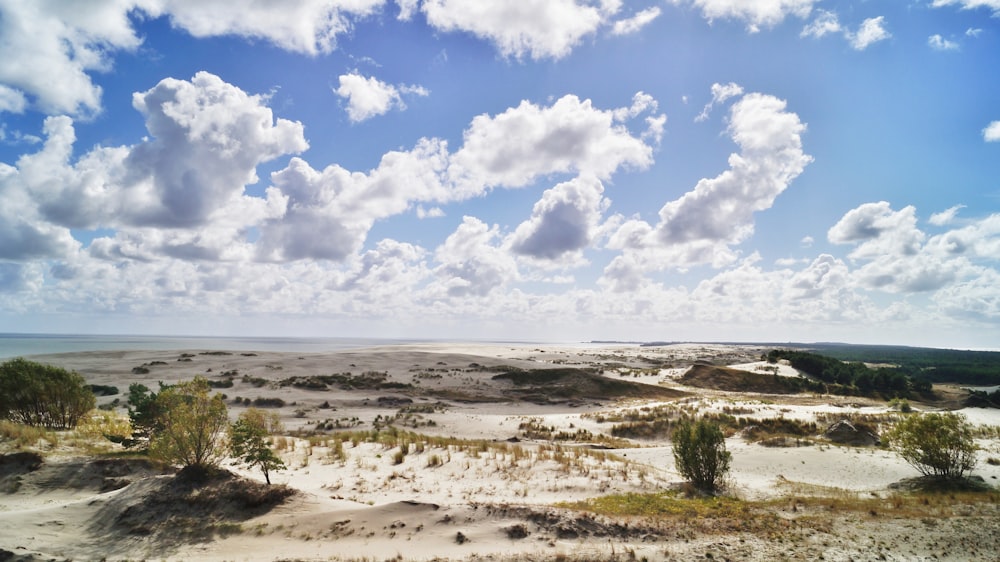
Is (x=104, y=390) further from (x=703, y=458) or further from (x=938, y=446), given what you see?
(x=938, y=446)

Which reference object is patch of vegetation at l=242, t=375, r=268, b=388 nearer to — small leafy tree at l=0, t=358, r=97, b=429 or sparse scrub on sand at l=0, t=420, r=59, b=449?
small leafy tree at l=0, t=358, r=97, b=429

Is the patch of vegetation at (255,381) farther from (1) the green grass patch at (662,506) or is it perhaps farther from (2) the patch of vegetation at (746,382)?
(2) the patch of vegetation at (746,382)

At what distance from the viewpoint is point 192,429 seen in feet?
42.4

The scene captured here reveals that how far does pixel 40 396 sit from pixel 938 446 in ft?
112

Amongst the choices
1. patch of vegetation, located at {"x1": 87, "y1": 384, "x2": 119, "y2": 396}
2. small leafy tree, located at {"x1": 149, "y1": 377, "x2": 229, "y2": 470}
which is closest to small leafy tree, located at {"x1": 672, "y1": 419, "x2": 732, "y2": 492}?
small leafy tree, located at {"x1": 149, "y1": 377, "x2": 229, "y2": 470}

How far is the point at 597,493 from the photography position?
1448 cm

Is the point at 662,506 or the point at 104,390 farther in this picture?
the point at 104,390

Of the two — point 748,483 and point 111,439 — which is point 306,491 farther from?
point 748,483

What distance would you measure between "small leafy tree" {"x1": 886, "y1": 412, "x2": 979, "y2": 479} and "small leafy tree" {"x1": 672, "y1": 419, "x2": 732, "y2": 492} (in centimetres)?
727

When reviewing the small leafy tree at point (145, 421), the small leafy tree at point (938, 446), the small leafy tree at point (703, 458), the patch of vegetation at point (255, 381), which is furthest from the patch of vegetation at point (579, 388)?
the small leafy tree at point (145, 421)

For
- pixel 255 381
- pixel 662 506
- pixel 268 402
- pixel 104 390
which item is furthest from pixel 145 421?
pixel 255 381

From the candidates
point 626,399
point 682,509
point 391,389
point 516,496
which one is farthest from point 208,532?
point 626,399

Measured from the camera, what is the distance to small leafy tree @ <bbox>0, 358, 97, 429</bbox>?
18609 millimetres

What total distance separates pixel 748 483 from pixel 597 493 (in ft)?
19.6
